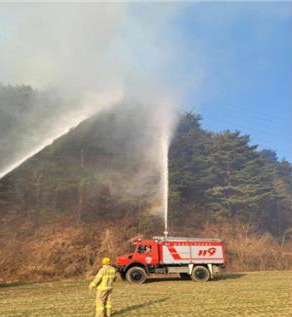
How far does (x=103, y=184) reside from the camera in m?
39.1

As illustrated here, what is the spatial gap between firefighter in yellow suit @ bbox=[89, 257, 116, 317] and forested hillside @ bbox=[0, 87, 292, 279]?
705 inches

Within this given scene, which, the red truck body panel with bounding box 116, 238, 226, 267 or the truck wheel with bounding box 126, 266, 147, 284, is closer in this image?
the truck wheel with bounding box 126, 266, 147, 284

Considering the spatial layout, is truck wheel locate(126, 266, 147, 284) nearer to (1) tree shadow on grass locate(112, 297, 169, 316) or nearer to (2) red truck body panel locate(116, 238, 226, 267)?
(2) red truck body panel locate(116, 238, 226, 267)

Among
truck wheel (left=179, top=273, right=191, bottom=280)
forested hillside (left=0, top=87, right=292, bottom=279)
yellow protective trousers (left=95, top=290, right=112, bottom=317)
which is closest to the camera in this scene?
yellow protective trousers (left=95, top=290, right=112, bottom=317)

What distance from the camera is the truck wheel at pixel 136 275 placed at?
20.3 metres

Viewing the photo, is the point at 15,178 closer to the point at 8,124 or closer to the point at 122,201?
the point at 8,124

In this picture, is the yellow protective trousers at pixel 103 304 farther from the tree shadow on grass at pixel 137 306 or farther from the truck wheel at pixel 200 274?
the truck wheel at pixel 200 274

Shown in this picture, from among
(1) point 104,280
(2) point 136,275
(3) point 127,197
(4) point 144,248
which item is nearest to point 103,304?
(1) point 104,280

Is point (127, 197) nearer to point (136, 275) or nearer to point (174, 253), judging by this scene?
point (174, 253)

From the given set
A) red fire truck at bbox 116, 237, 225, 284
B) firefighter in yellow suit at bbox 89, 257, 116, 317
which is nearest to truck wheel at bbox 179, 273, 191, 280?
red fire truck at bbox 116, 237, 225, 284

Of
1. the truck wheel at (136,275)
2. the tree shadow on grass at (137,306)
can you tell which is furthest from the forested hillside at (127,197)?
the tree shadow on grass at (137,306)

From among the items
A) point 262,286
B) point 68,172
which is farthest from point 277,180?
point 262,286

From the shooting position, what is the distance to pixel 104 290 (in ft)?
35.9

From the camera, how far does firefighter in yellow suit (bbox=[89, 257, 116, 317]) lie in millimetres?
10742
